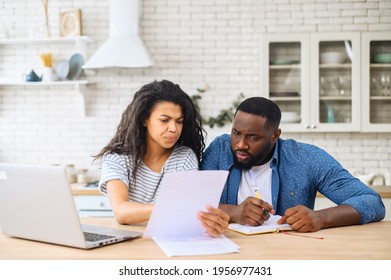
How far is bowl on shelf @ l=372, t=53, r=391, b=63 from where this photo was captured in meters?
4.57

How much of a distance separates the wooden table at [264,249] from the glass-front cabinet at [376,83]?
9.16 feet

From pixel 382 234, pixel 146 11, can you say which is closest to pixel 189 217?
pixel 382 234

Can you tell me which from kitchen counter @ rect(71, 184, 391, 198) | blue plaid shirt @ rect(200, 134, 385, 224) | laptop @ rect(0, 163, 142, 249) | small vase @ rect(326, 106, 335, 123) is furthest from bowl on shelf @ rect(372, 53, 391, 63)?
laptop @ rect(0, 163, 142, 249)

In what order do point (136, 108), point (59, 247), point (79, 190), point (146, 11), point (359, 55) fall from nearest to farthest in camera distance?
point (59, 247) → point (136, 108) → point (79, 190) → point (359, 55) → point (146, 11)

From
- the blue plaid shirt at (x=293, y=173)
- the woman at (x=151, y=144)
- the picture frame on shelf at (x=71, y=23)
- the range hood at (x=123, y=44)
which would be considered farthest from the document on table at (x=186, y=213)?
the picture frame on shelf at (x=71, y=23)

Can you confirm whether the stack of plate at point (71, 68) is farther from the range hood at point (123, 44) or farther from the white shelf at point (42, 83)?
the range hood at point (123, 44)

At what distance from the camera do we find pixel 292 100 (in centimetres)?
461

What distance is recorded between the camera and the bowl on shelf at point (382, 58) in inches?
180

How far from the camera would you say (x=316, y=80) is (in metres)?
4.57

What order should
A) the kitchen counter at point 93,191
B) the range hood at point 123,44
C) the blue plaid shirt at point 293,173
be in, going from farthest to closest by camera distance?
the range hood at point 123,44, the kitchen counter at point 93,191, the blue plaid shirt at point 293,173

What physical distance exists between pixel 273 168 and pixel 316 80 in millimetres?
2315

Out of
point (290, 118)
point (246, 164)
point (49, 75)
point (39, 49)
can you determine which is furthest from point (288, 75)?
point (246, 164)

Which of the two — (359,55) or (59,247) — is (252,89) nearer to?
(359,55)
